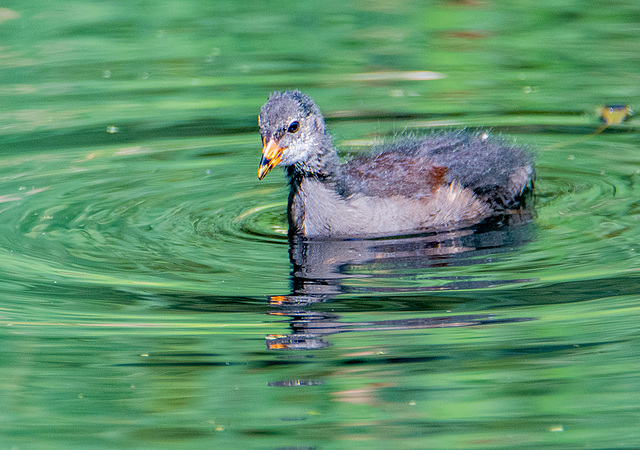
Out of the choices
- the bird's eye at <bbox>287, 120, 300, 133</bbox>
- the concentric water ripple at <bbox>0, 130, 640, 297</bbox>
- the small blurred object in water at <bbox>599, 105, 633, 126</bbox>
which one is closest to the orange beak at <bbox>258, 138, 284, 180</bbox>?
the bird's eye at <bbox>287, 120, 300, 133</bbox>

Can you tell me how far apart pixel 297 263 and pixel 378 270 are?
57 centimetres

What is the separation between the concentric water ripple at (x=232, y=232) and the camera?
650 centimetres

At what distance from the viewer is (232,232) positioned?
748 centimetres

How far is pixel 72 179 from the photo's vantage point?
8680 millimetres

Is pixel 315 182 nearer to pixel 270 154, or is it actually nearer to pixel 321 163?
pixel 321 163

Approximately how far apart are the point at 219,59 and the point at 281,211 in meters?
4.51

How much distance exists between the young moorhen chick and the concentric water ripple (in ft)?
0.66

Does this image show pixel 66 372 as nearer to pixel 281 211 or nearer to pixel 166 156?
pixel 281 211

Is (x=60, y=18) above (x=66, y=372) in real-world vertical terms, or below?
above

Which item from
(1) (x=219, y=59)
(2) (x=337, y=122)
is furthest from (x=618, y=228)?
(1) (x=219, y=59)

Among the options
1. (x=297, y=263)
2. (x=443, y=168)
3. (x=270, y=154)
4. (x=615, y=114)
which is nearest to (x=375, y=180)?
(x=443, y=168)

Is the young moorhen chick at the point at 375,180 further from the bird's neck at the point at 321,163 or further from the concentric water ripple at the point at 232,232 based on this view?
the concentric water ripple at the point at 232,232

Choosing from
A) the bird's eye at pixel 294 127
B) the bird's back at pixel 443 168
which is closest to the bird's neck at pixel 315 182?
the bird's back at pixel 443 168

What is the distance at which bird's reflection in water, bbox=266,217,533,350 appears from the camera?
226 inches
